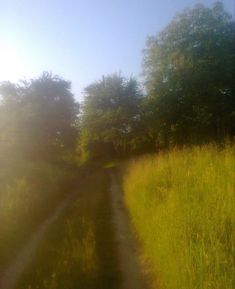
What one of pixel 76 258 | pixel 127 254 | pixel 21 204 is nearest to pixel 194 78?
pixel 21 204

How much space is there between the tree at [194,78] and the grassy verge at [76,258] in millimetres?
12632

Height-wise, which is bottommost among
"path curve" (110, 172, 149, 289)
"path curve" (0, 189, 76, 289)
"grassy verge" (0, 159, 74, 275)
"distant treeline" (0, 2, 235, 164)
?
"path curve" (110, 172, 149, 289)

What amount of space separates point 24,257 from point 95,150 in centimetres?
3989

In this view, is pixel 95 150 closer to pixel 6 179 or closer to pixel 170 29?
pixel 170 29

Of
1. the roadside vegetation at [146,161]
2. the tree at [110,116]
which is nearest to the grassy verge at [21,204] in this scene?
the roadside vegetation at [146,161]

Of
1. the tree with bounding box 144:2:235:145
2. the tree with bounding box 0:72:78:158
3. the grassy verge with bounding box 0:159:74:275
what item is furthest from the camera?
the tree with bounding box 0:72:78:158

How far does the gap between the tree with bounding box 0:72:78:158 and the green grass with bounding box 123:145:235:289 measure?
21952 mm

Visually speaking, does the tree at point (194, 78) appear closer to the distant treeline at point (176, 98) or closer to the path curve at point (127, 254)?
the distant treeline at point (176, 98)

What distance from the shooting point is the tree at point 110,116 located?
136ft

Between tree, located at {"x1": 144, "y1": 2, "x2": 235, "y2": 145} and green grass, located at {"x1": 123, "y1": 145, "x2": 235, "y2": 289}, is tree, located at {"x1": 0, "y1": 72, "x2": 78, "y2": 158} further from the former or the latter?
green grass, located at {"x1": 123, "y1": 145, "x2": 235, "y2": 289}

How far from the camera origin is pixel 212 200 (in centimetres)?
798

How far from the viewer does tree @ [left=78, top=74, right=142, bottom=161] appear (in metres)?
41.5

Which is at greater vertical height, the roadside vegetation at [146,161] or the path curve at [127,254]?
the roadside vegetation at [146,161]

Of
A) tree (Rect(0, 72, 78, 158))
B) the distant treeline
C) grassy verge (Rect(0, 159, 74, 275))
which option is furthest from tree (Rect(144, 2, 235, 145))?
tree (Rect(0, 72, 78, 158))
